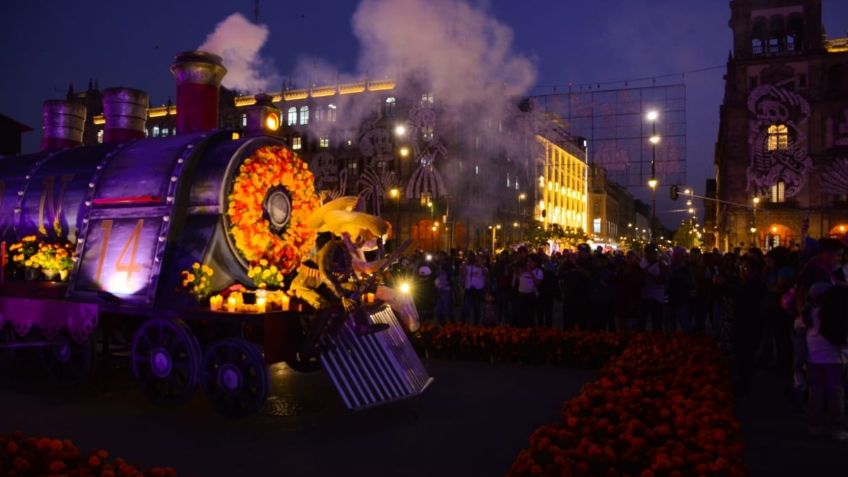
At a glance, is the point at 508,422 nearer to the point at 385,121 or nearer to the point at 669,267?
the point at 669,267

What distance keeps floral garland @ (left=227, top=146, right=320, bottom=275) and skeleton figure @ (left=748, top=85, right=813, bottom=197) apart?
4967 centimetres

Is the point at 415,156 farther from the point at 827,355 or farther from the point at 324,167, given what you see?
the point at 827,355

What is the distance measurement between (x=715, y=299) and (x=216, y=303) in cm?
968

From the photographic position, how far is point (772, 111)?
52.1 meters

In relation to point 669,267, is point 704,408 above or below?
below

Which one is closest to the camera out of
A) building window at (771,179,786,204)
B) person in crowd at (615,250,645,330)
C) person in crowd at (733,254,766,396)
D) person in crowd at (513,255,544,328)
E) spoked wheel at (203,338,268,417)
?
spoked wheel at (203,338,268,417)

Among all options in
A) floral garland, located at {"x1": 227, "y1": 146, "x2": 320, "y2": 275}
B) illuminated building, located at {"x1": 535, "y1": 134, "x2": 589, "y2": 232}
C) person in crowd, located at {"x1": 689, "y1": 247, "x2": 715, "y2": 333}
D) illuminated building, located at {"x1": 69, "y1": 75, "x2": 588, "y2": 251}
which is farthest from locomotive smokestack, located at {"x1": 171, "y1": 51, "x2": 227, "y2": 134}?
illuminated building, located at {"x1": 535, "y1": 134, "x2": 589, "y2": 232}

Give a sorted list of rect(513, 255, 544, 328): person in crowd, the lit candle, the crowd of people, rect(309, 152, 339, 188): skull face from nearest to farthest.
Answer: the crowd of people
the lit candle
rect(513, 255, 544, 328): person in crowd
rect(309, 152, 339, 188): skull face

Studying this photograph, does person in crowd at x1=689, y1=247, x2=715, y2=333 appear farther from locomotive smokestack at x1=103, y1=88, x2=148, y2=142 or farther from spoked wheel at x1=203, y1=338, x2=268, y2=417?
locomotive smokestack at x1=103, y1=88, x2=148, y2=142

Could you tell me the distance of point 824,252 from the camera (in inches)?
299

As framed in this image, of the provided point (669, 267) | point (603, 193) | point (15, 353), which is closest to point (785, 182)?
point (669, 267)

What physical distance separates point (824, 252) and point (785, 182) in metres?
52.4

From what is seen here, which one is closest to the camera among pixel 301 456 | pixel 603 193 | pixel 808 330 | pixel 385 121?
pixel 301 456

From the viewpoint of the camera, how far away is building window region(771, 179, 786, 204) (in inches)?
2141
